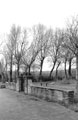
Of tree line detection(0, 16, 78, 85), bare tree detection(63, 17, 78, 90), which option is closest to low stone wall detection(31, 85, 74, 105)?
bare tree detection(63, 17, 78, 90)

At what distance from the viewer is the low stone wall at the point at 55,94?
9648 mm

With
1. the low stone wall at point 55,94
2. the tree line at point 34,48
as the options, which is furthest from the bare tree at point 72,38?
the tree line at point 34,48

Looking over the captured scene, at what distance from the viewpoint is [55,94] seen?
11.0 metres

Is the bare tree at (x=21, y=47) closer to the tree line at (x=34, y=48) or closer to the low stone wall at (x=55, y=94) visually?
the tree line at (x=34, y=48)

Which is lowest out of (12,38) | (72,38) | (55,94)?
(55,94)

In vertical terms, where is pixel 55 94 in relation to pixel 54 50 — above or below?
below

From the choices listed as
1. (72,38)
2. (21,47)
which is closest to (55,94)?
(72,38)

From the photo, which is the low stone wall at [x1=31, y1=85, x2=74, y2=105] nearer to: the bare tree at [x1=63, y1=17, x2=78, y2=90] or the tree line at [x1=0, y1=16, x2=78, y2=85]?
the bare tree at [x1=63, y1=17, x2=78, y2=90]

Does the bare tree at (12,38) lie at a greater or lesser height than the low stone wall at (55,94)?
greater

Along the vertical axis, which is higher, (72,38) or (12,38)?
(12,38)

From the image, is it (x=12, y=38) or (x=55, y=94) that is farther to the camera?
(x=12, y=38)

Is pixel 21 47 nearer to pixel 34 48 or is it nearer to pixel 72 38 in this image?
pixel 34 48

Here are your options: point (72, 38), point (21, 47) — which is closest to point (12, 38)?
point (21, 47)

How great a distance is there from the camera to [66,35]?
42.5 feet
